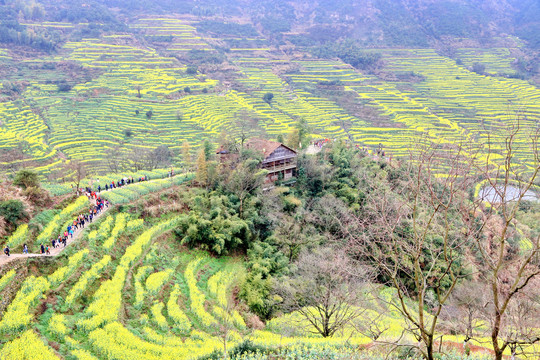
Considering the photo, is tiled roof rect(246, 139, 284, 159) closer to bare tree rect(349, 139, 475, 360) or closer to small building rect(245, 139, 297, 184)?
small building rect(245, 139, 297, 184)

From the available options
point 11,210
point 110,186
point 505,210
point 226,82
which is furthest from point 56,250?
point 226,82

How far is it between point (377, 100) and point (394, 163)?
39686mm

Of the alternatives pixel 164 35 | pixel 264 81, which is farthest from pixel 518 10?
pixel 164 35

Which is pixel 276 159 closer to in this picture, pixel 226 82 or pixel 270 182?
pixel 270 182

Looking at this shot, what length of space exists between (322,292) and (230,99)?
5802 centimetres

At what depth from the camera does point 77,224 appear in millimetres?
21281

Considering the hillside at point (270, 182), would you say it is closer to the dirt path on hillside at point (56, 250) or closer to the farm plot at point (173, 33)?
the dirt path on hillside at point (56, 250)

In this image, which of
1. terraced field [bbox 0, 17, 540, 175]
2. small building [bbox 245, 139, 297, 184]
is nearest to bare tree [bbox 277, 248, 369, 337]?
small building [bbox 245, 139, 297, 184]

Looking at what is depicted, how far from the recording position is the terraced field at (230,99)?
53.6 meters

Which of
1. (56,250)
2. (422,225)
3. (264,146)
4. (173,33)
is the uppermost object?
(173,33)

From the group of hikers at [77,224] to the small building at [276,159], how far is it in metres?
12.9

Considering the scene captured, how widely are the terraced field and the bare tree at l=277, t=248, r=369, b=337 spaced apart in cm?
2410

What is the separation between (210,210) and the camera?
25.0m

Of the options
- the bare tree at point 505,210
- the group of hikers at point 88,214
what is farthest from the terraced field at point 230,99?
the bare tree at point 505,210
